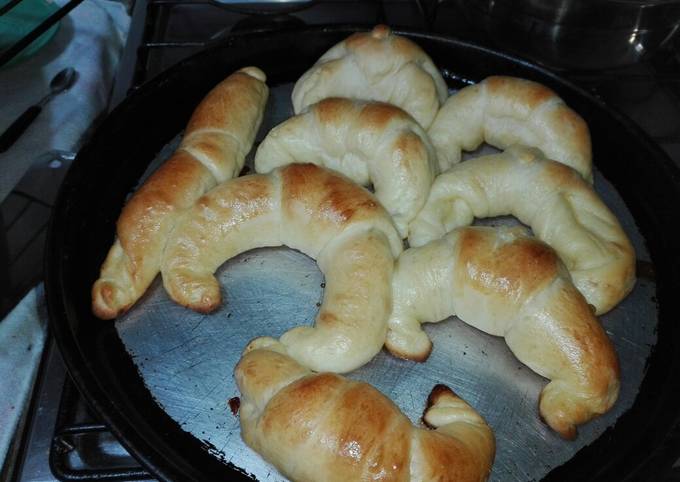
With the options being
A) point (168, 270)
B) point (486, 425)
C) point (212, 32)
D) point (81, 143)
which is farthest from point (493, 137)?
point (81, 143)

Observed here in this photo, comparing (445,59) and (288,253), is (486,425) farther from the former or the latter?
(445,59)

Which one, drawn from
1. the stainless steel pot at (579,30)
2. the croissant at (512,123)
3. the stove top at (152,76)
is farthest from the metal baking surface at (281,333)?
the stainless steel pot at (579,30)

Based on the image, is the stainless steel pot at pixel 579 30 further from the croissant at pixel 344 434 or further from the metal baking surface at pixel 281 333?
the croissant at pixel 344 434

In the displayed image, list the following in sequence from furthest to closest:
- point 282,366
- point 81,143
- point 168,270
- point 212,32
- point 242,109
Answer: point 212,32 → point 81,143 → point 242,109 → point 168,270 → point 282,366

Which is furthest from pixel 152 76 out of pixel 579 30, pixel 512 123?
pixel 579 30

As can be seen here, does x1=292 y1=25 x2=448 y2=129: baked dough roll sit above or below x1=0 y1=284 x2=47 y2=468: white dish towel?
above

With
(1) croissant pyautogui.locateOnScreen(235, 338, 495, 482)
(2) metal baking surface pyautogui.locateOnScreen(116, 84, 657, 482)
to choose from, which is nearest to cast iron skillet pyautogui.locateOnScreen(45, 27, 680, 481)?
(2) metal baking surface pyautogui.locateOnScreen(116, 84, 657, 482)

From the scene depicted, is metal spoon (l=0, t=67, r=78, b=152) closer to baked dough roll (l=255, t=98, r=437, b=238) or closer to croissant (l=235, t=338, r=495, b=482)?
baked dough roll (l=255, t=98, r=437, b=238)
